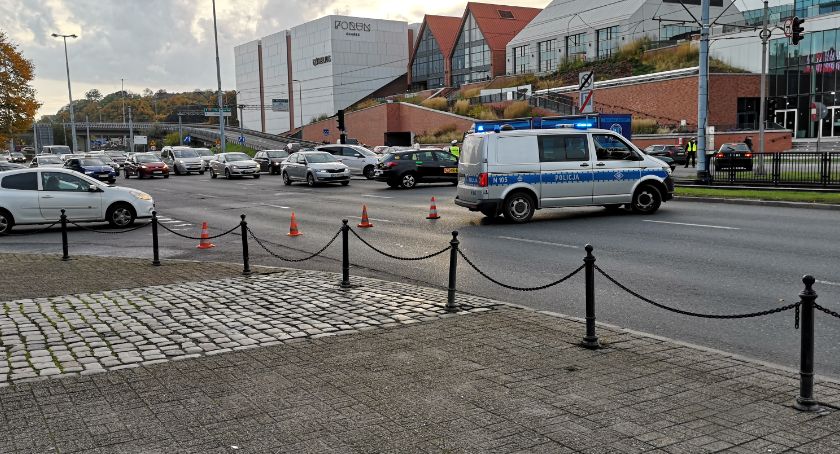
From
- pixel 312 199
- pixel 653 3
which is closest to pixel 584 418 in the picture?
pixel 312 199

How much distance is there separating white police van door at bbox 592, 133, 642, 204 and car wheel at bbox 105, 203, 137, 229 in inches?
448

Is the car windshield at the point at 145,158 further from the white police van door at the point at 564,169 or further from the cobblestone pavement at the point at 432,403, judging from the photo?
the cobblestone pavement at the point at 432,403

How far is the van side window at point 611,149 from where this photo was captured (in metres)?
17.1

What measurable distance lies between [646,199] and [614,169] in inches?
48.5

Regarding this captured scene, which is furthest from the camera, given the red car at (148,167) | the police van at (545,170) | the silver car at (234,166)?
the red car at (148,167)

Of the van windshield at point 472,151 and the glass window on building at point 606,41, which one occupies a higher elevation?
the glass window on building at point 606,41

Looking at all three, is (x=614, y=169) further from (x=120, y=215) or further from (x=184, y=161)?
(x=184, y=161)

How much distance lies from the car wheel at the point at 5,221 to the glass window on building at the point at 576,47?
6486 cm

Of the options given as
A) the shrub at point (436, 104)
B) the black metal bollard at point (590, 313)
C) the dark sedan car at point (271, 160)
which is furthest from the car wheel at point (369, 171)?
the shrub at point (436, 104)

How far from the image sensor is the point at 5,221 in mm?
17812

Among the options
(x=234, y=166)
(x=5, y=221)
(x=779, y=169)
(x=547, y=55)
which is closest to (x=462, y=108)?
(x=547, y=55)

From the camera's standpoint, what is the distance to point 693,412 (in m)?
4.96

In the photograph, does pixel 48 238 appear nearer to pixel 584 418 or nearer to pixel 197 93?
pixel 584 418

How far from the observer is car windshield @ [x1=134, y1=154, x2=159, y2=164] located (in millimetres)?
47031
